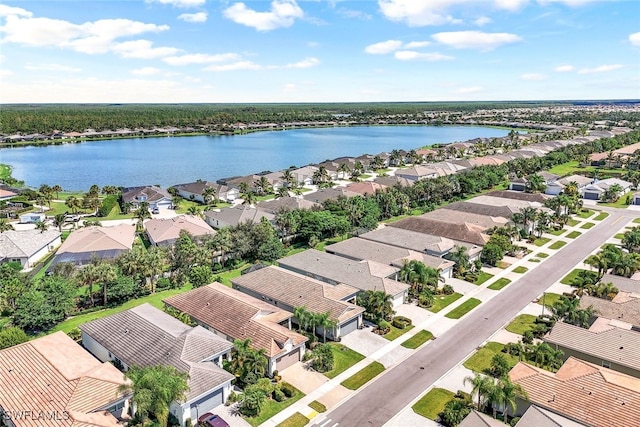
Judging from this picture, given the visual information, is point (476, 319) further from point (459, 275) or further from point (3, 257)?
point (3, 257)

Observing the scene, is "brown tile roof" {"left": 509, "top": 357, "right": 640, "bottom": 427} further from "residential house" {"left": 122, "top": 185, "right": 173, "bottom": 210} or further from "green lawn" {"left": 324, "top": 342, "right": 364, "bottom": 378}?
"residential house" {"left": 122, "top": 185, "right": 173, "bottom": 210}

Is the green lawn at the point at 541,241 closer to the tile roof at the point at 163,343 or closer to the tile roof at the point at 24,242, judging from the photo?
the tile roof at the point at 163,343

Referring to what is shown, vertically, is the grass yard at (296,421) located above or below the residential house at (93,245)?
below

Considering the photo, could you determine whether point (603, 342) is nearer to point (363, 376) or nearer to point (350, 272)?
point (363, 376)

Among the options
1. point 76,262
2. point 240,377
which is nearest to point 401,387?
point 240,377

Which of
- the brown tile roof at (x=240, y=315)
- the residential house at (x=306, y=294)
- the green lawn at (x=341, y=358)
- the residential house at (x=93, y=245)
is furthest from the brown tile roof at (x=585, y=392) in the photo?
the residential house at (x=93, y=245)

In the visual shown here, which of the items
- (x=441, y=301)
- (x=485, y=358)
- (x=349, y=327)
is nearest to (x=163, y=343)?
(x=349, y=327)

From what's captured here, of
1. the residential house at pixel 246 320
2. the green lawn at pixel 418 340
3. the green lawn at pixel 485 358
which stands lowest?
the green lawn at pixel 485 358
